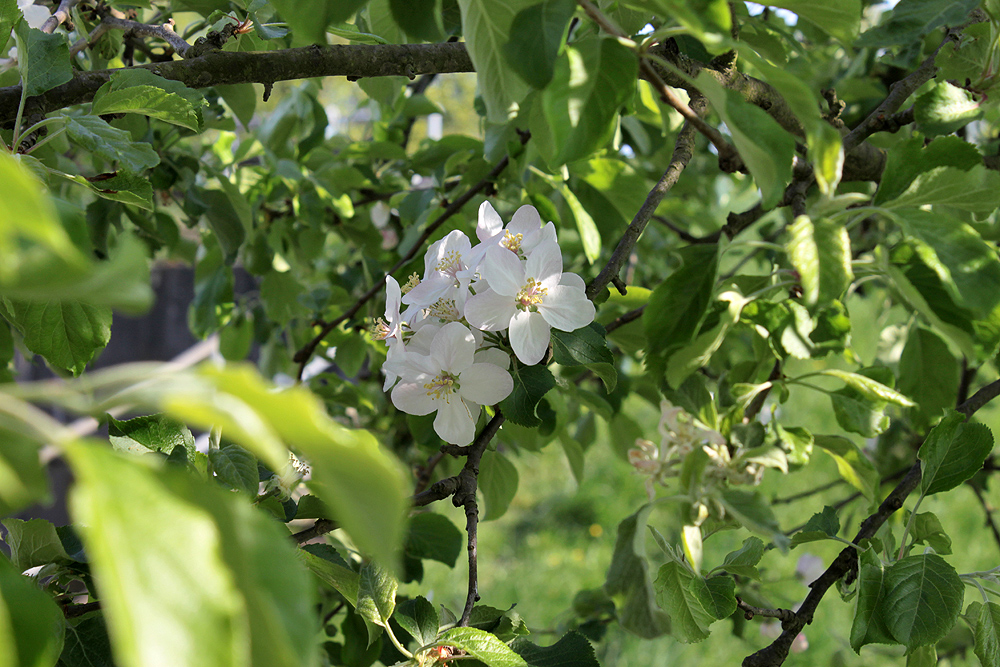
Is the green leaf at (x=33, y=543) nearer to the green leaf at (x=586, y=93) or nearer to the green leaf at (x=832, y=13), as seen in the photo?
the green leaf at (x=586, y=93)

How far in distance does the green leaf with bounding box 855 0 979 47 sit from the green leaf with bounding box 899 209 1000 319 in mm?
382

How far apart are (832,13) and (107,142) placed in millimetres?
644

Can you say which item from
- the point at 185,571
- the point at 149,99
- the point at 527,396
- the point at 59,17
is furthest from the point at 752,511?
the point at 59,17

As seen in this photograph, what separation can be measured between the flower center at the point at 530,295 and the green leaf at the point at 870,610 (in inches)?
15.4

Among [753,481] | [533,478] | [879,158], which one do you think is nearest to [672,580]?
[753,481]

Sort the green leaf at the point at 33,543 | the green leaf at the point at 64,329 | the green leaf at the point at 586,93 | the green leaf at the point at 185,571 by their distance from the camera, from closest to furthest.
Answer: the green leaf at the point at 185,571 < the green leaf at the point at 586,93 < the green leaf at the point at 33,543 < the green leaf at the point at 64,329

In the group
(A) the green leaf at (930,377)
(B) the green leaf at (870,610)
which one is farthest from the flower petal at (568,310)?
(A) the green leaf at (930,377)

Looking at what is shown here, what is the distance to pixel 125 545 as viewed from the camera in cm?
25

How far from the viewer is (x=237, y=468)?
658mm

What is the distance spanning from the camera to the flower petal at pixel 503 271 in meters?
0.61

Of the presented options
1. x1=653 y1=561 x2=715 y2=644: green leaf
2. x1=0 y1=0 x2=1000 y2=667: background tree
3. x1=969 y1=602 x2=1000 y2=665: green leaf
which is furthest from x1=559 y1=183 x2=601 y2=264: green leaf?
x1=969 y1=602 x2=1000 y2=665: green leaf

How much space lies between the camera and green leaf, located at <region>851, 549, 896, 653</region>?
653 millimetres

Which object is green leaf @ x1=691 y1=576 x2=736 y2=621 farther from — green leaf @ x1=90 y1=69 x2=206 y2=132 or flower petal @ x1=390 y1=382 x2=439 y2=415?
green leaf @ x1=90 y1=69 x2=206 y2=132

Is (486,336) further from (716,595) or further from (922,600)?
(922,600)
